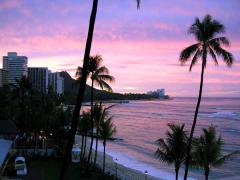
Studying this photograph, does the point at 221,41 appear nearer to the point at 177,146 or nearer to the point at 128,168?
the point at 177,146

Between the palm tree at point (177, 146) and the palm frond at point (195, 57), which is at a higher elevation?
the palm frond at point (195, 57)

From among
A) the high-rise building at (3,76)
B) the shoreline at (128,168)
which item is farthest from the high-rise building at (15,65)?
the shoreline at (128,168)

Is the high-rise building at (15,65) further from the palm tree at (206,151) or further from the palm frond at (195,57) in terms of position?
the palm frond at (195,57)

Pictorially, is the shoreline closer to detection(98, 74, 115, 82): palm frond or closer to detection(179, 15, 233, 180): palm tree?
detection(98, 74, 115, 82): palm frond

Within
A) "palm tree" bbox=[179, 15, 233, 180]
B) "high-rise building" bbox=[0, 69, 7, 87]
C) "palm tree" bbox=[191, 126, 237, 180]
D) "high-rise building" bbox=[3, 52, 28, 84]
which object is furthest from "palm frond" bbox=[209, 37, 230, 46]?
"high-rise building" bbox=[3, 52, 28, 84]

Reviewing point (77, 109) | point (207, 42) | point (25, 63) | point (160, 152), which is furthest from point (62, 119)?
point (25, 63)

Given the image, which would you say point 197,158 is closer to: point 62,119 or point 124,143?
point 62,119

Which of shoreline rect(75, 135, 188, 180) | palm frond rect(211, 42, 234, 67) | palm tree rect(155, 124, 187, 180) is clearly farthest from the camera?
shoreline rect(75, 135, 188, 180)

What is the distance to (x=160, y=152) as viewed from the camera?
2500 centimetres

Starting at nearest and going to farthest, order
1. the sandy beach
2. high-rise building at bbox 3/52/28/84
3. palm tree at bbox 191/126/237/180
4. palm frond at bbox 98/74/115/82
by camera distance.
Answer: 1. palm tree at bbox 191/126/237/180
2. palm frond at bbox 98/74/115/82
3. the sandy beach
4. high-rise building at bbox 3/52/28/84

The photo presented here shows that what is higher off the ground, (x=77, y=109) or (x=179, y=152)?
(x=77, y=109)

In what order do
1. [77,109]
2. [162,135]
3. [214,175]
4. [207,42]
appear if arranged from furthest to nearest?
1. [162,135]
2. [214,175]
3. [207,42]
4. [77,109]

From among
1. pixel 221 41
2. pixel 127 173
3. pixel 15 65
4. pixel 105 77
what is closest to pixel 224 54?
pixel 221 41

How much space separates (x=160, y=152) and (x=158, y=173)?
57.2 feet
